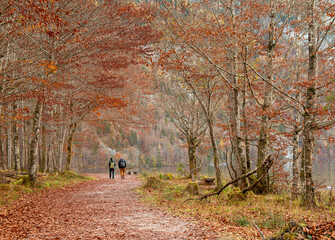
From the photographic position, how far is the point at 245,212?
712 cm

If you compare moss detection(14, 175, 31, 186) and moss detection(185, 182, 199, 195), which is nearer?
moss detection(185, 182, 199, 195)

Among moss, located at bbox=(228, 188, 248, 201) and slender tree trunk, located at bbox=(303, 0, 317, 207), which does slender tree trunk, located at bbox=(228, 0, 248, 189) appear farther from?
slender tree trunk, located at bbox=(303, 0, 317, 207)

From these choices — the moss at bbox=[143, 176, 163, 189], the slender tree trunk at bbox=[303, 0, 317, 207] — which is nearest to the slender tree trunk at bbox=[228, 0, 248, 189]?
the slender tree trunk at bbox=[303, 0, 317, 207]

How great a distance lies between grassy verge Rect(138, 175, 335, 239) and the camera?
5.59m

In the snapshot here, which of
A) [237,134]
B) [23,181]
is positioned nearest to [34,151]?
[23,181]

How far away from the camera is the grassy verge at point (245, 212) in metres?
5.59

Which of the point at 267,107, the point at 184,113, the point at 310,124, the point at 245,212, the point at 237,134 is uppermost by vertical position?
the point at 184,113

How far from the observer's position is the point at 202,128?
810 inches

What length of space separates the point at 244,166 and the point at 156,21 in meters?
7.25

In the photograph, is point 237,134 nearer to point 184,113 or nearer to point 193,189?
point 193,189

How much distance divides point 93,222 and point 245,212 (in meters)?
3.98

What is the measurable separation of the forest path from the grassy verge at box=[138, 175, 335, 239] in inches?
20.2

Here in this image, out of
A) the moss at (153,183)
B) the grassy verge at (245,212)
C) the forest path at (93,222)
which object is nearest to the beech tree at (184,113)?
Answer: the moss at (153,183)

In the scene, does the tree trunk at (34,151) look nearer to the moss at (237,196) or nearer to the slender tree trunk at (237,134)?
the slender tree trunk at (237,134)
